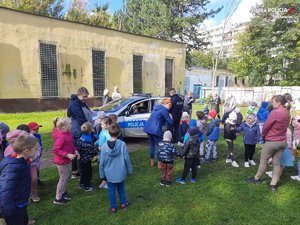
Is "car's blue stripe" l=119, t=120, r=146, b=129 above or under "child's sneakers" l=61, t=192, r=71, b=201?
above

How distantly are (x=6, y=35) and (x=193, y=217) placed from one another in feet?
50.7

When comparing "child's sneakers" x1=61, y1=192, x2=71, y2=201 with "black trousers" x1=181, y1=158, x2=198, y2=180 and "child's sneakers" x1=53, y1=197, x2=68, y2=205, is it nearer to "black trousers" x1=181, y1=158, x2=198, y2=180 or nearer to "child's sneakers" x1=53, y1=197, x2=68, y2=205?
"child's sneakers" x1=53, y1=197, x2=68, y2=205

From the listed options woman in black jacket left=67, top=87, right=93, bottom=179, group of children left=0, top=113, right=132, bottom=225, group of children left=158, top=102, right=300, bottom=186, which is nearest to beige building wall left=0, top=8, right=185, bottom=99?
group of children left=158, top=102, right=300, bottom=186

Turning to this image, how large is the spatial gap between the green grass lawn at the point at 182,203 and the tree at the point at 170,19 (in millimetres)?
33839

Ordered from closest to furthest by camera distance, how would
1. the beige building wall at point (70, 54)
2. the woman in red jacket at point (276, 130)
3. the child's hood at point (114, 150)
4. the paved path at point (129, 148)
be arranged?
the child's hood at point (114, 150), the woman in red jacket at point (276, 130), the paved path at point (129, 148), the beige building wall at point (70, 54)

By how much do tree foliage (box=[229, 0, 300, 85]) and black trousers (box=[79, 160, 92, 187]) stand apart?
35466 millimetres

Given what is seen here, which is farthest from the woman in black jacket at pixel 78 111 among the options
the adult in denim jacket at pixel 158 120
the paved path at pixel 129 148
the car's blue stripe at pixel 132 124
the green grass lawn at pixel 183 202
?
the car's blue stripe at pixel 132 124

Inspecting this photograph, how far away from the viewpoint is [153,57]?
78.2ft

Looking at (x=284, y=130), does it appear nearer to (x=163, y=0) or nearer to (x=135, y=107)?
(x=135, y=107)

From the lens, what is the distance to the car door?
28.7 feet

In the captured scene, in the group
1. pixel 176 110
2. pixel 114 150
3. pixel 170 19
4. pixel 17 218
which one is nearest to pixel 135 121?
pixel 176 110

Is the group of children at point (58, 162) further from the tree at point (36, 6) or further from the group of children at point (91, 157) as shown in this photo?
the tree at point (36, 6)

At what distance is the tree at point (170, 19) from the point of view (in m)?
37.1

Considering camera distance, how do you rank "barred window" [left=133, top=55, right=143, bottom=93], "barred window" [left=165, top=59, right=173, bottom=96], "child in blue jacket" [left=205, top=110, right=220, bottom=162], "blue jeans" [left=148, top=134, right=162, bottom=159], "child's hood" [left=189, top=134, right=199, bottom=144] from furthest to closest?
1. "barred window" [left=165, top=59, right=173, bottom=96]
2. "barred window" [left=133, top=55, right=143, bottom=93]
3. "child in blue jacket" [left=205, top=110, right=220, bottom=162]
4. "blue jeans" [left=148, top=134, right=162, bottom=159]
5. "child's hood" [left=189, top=134, right=199, bottom=144]
